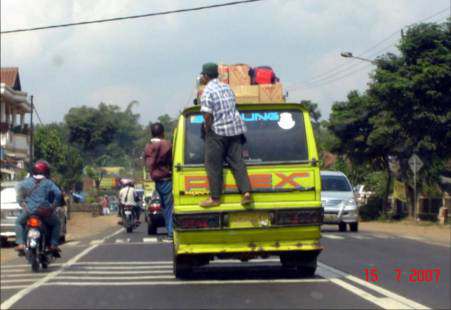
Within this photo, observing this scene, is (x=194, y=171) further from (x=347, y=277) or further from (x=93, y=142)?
(x=347, y=277)

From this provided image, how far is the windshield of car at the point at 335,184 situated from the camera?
543 cm

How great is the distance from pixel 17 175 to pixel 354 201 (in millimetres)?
24769

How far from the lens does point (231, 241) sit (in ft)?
20.1

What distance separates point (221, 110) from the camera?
478 cm

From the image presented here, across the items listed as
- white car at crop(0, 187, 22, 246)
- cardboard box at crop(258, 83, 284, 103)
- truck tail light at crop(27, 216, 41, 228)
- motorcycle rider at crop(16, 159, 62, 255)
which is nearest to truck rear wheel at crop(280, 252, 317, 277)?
cardboard box at crop(258, 83, 284, 103)

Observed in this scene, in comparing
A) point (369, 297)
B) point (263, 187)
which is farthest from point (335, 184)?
point (369, 297)

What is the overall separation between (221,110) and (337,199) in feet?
4.86

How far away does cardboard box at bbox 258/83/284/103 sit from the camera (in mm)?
5504

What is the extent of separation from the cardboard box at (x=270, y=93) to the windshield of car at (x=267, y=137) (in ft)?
0.25

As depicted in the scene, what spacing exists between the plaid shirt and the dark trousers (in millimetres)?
43

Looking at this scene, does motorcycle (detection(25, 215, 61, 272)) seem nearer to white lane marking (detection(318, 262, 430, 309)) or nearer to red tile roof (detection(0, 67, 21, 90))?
red tile roof (detection(0, 67, 21, 90))

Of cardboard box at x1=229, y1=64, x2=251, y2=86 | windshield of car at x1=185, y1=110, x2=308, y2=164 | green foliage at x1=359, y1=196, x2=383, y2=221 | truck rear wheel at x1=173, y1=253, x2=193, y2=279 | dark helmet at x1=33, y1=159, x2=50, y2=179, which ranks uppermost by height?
cardboard box at x1=229, y1=64, x2=251, y2=86

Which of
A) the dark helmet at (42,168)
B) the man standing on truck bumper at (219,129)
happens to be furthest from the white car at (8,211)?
the man standing on truck bumper at (219,129)
